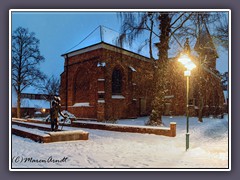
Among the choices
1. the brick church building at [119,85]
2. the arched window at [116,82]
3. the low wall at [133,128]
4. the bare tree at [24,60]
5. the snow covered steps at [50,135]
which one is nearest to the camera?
the bare tree at [24,60]

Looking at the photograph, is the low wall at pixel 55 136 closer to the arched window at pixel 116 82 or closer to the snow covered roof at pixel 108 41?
the snow covered roof at pixel 108 41

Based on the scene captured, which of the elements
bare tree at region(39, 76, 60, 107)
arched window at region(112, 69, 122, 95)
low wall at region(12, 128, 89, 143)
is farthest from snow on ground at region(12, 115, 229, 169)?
arched window at region(112, 69, 122, 95)

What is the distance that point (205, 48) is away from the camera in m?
7.88

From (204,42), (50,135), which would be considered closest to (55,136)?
(50,135)

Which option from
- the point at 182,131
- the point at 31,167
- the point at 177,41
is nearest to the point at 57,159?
the point at 31,167

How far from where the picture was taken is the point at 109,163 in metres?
5.32

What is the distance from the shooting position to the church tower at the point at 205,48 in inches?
269

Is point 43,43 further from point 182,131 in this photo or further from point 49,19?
point 182,131

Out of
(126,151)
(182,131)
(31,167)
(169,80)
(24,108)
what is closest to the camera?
(31,167)

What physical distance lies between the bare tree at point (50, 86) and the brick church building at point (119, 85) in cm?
87

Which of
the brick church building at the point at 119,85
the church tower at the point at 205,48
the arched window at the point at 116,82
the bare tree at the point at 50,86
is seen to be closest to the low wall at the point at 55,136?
the bare tree at the point at 50,86

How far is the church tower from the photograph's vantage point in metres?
6.84

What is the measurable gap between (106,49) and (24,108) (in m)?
3.80

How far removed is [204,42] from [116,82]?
3.90m
